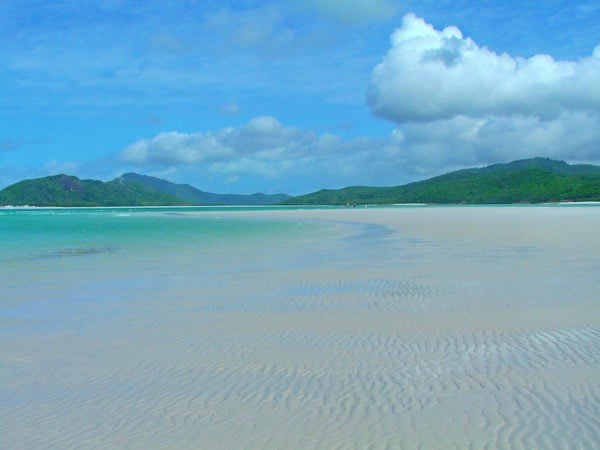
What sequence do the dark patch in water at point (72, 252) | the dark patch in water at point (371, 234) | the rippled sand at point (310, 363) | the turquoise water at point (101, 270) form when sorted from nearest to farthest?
the rippled sand at point (310, 363) → the turquoise water at point (101, 270) → the dark patch in water at point (72, 252) → the dark patch in water at point (371, 234)

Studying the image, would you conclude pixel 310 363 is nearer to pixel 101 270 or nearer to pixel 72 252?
pixel 101 270

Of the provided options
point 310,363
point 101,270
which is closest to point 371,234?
point 101,270

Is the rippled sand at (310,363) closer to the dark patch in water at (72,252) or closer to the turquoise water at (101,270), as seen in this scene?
the turquoise water at (101,270)

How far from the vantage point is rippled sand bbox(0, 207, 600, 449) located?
6586 mm

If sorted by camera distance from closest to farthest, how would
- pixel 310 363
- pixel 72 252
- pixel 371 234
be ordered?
pixel 310 363 → pixel 72 252 → pixel 371 234

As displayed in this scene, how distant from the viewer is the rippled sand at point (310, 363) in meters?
6.59

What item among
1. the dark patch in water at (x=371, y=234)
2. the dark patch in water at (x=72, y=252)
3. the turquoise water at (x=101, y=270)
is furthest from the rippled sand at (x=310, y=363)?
the dark patch in water at (x=371, y=234)

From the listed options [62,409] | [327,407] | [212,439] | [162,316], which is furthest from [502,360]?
[162,316]

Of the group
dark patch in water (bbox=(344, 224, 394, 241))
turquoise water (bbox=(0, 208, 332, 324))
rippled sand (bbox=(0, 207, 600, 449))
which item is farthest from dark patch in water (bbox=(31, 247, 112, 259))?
dark patch in water (bbox=(344, 224, 394, 241))

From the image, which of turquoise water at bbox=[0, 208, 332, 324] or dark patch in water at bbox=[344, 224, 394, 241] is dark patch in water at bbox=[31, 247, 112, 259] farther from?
dark patch in water at bbox=[344, 224, 394, 241]

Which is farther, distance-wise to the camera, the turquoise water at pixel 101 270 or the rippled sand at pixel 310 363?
the turquoise water at pixel 101 270

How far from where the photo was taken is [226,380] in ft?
27.8

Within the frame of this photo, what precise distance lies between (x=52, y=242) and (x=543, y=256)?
3107cm

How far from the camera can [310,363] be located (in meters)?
9.21
